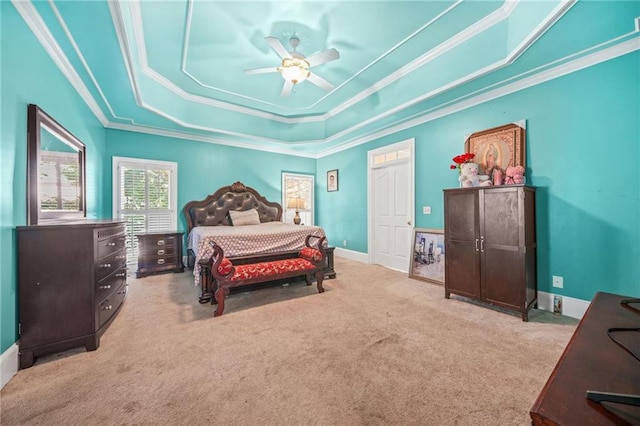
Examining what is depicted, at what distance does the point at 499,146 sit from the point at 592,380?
11.2 ft

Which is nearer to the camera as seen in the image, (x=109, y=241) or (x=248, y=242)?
(x=109, y=241)

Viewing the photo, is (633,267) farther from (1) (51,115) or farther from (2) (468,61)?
(1) (51,115)

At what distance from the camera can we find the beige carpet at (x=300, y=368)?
1.48m

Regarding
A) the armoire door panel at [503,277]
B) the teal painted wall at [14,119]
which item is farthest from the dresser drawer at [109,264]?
the armoire door panel at [503,277]

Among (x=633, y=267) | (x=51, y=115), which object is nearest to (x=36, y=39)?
(x=51, y=115)

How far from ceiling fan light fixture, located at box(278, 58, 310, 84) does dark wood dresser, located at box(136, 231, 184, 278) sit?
11.4ft

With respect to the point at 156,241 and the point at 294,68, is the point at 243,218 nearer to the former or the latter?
the point at 156,241

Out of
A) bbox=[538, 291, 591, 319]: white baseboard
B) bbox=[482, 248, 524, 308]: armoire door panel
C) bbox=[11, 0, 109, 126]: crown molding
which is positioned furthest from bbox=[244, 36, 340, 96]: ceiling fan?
bbox=[538, 291, 591, 319]: white baseboard

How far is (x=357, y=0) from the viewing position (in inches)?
96.9

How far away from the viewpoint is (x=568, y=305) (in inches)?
109

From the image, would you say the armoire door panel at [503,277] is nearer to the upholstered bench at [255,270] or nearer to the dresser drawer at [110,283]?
the upholstered bench at [255,270]

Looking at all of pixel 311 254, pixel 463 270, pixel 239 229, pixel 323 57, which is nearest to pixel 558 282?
pixel 463 270

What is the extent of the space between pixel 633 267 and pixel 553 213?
0.79 metres

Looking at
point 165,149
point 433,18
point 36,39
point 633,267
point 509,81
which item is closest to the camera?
point 36,39
